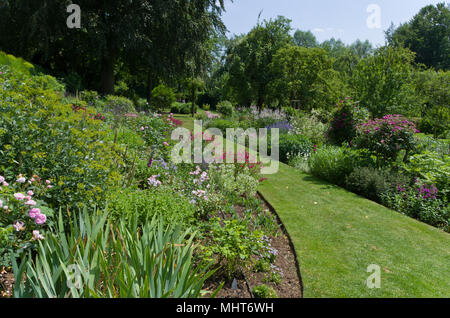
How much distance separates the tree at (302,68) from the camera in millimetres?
17109

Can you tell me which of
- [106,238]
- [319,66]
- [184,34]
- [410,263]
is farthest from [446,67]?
[106,238]

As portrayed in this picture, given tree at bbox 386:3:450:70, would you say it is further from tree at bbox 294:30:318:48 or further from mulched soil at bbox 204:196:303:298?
mulched soil at bbox 204:196:303:298

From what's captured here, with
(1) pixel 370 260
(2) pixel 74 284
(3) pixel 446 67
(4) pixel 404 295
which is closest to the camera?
(2) pixel 74 284

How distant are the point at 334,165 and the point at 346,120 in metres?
2.81

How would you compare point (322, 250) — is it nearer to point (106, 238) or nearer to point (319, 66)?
point (106, 238)

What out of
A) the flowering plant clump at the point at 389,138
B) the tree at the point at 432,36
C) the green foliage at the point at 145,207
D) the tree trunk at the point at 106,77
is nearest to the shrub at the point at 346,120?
the flowering plant clump at the point at 389,138

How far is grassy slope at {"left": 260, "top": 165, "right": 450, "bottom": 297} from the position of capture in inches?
125

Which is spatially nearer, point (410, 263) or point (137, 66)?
point (410, 263)

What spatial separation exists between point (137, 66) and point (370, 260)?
1975 cm

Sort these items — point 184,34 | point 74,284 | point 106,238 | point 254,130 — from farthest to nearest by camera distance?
point 184,34, point 254,130, point 106,238, point 74,284

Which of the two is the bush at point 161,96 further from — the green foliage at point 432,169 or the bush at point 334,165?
the green foliage at point 432,169

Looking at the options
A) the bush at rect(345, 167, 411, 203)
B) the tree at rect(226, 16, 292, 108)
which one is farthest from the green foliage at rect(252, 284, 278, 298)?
the tree at rect(226, 16, 292, 108)

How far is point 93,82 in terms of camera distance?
20.4m

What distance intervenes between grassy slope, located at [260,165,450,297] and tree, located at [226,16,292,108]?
18.9m
